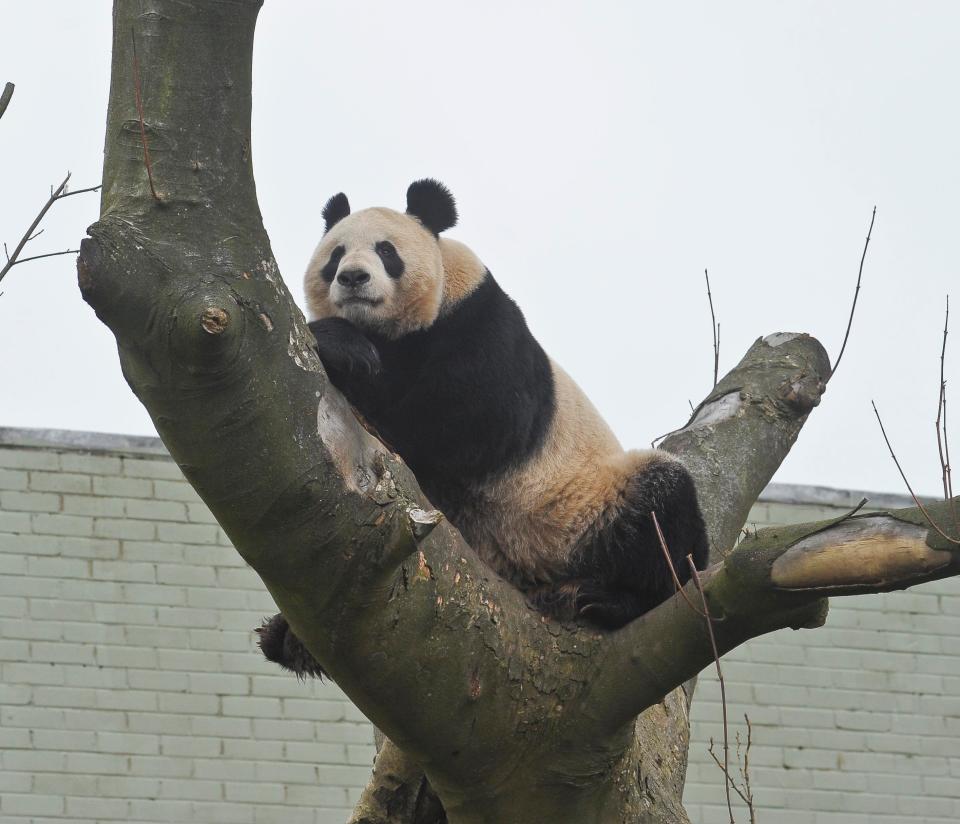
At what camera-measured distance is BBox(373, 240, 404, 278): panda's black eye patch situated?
5344mm

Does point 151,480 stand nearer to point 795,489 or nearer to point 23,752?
point 23,752

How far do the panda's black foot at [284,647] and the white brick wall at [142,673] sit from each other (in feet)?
18.5

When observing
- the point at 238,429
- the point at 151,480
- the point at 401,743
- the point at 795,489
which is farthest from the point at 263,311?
the point at 795,489

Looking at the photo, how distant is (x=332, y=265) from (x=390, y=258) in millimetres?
272

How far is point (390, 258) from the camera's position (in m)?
5.41

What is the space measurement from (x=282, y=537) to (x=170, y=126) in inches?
45.1

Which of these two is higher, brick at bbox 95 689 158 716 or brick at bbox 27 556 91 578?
brick at bbox 27 556 91 578

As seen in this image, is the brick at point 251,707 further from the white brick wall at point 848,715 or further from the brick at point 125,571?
the white brick wall at point 848,715

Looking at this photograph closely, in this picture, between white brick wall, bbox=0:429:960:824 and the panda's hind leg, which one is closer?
the panda's hind leg

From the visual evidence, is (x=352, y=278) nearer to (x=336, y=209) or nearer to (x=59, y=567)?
(x=336, y=209)

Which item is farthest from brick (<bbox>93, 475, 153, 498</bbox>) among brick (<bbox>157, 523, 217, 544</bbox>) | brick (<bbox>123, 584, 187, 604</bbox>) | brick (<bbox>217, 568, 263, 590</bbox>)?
brick (<bbox>217, 568, 263, 590</bbox>)

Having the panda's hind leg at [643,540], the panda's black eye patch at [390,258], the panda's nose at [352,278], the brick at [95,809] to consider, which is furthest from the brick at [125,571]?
the panda's hind leg at [643,540]

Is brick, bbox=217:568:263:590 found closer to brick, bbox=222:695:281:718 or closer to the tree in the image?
brick, bbox=222:695:281:718

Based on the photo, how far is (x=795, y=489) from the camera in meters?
11.8
